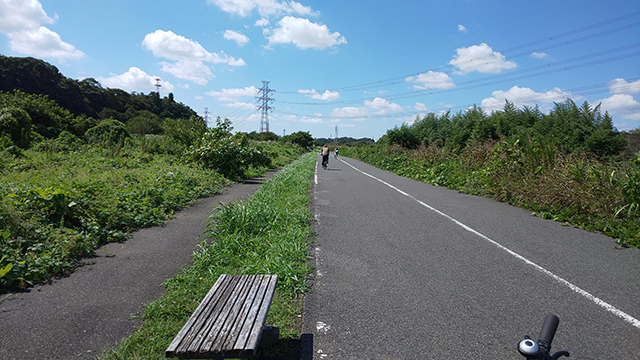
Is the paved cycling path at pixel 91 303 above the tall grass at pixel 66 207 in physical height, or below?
below

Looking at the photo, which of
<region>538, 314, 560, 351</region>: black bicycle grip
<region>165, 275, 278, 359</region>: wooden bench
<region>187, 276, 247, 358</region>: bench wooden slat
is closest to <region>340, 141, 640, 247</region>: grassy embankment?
<region>538, 314, 560, 351</region>: black bicycle grip

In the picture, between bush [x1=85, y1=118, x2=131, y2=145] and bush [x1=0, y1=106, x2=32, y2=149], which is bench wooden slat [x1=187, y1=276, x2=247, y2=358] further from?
bush [x1=85, y1=118, x2=131, y2=145]

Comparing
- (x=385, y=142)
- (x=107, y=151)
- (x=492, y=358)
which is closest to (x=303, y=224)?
(x=492, y=358)

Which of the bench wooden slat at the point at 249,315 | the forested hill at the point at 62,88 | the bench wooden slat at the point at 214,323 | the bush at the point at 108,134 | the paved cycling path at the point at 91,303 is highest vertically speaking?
the forested hill at the point at 62,88

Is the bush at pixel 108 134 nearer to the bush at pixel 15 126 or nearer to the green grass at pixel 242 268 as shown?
the bush at pixel 15 126

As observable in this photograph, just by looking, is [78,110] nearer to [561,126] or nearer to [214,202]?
[214,202]

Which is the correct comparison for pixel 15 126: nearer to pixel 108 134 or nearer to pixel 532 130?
pixel 108 134

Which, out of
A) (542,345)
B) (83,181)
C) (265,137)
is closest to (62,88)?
(265,137)

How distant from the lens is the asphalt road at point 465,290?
2992 millimetres

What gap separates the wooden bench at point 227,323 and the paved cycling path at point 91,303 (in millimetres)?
1123

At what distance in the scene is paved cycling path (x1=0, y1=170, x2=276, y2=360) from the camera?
9.91 ft

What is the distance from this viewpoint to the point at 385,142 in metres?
36.4

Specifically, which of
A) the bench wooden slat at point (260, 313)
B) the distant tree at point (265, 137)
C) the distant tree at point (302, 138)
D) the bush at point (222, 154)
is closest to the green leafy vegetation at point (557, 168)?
the bench wooden slat at point (260, 313)

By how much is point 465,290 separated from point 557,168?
7089 millimetres
